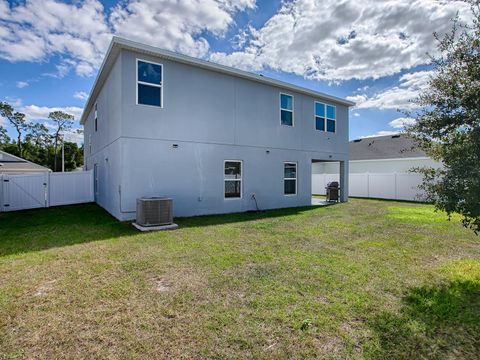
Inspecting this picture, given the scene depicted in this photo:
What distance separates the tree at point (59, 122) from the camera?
41.2m

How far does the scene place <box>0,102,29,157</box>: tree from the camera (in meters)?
37.3

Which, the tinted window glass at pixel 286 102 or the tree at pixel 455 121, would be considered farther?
the tinted window glass at pixel 286 102

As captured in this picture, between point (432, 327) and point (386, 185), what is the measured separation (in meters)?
16.0

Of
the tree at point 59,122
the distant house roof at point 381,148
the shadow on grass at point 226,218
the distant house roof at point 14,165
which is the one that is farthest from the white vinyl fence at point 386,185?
the tree at point 59,122

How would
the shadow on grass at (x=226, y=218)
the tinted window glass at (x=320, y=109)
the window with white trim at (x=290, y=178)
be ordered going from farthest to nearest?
the tinted window glass at (x=320, y=109) → the window with white trim at (x=290, y=178) → the shadow on grass at (x=226, y=218)

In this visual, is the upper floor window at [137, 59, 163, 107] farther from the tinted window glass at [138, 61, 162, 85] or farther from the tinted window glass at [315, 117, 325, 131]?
the tinted window glass at [315, 117, 325, 131]

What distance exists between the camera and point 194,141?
9.29 metres

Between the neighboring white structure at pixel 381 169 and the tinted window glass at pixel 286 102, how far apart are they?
590 cm

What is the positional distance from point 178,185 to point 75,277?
17.1 feet

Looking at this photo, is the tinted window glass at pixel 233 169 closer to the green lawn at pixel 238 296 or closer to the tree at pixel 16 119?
the green lawn at pixel 238 296

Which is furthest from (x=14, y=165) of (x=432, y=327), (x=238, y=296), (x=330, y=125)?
(x=432, y=327)

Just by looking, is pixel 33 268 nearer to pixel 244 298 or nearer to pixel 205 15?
pixel 244 298

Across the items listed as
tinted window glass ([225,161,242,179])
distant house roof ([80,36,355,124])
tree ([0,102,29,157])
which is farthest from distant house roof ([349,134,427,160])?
tree ([0,102,29,157])

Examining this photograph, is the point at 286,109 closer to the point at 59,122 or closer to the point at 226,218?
the point at 226,218
